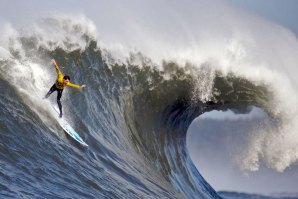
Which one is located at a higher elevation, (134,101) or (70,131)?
(134,101)

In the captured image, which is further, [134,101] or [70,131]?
[134,101]

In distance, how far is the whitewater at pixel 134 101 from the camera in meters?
7.62

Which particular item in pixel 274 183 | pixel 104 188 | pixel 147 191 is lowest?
pixel 104 188

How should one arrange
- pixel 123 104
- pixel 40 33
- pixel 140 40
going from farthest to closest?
pixel 140 40
pixel 123 104
pixel 40 33

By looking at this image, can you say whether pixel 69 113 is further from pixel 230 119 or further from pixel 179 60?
pixel 230 119

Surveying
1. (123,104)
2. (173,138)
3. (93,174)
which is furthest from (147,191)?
(173,138)

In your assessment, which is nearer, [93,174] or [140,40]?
[93,174]

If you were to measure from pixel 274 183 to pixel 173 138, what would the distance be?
550cm

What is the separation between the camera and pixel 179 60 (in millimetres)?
15641

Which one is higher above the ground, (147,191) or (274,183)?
(274,183)

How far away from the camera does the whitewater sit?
25.0ft

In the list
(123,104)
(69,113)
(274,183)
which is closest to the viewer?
(69,113)

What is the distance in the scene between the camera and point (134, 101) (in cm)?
1382

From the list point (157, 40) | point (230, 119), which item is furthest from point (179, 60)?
point (230, 119)
